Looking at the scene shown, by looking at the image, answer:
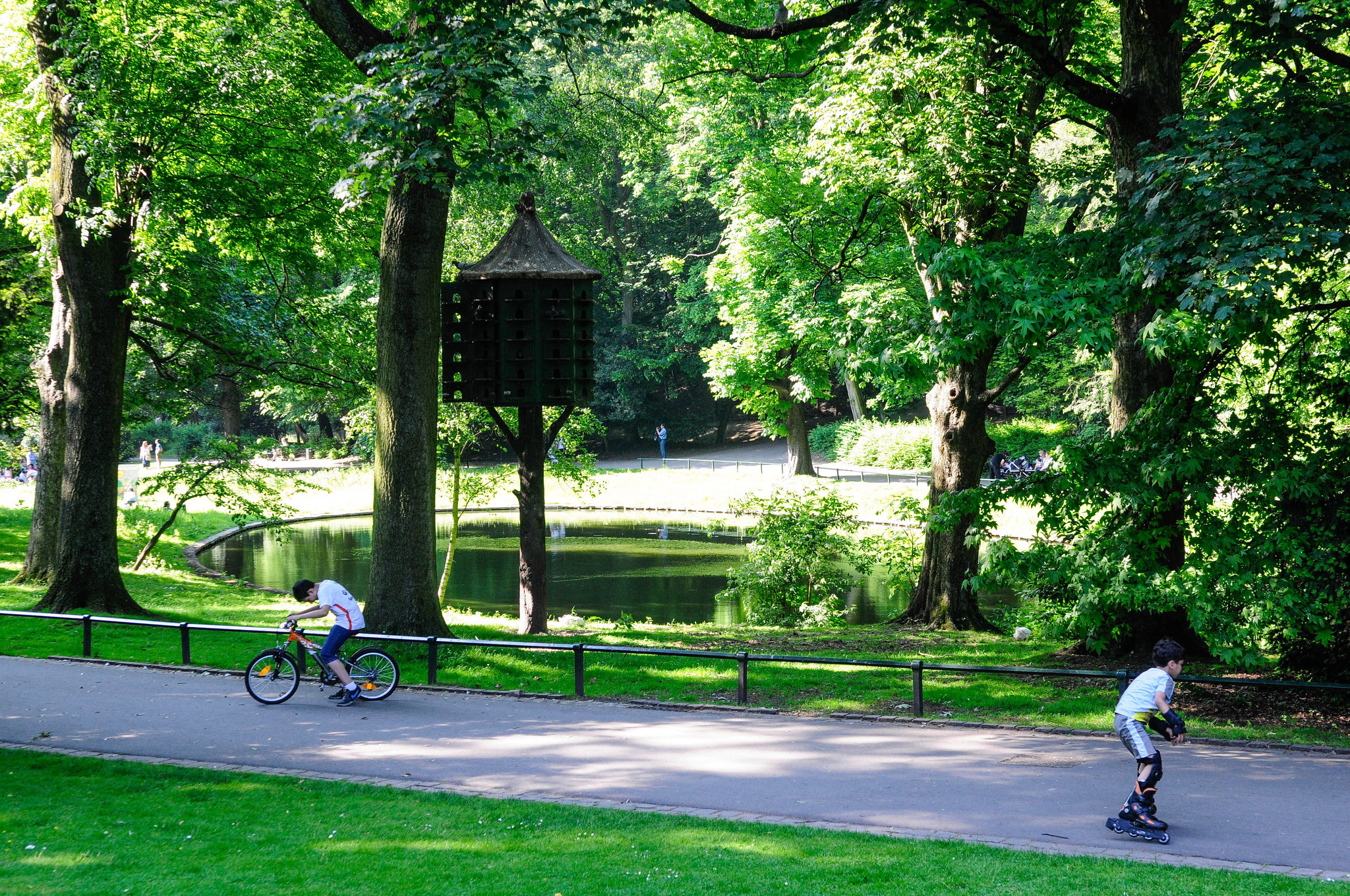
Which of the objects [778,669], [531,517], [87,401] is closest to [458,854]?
[778,669]

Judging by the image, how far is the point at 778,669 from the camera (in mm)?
13133

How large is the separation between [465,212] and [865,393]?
3641cm

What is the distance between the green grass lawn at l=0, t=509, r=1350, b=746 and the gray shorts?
2.79 metres

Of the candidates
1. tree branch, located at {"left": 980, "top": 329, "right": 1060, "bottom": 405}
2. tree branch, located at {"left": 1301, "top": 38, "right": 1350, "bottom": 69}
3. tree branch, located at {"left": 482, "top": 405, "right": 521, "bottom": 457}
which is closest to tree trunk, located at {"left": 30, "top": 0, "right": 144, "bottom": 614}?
tree branch, located at {"left": 482, "top": 405, "right": 521, "bottom": 457}

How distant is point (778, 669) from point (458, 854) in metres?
6.95

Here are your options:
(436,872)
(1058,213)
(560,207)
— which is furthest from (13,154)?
(1058,213)

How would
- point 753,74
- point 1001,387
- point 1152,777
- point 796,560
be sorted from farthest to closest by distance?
1. point 796,560
2. point 753,74
3. point 1001,387
4. point 1152,777

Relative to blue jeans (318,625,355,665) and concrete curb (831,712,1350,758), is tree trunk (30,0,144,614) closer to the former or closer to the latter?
blue jeans (318,625,355,665)

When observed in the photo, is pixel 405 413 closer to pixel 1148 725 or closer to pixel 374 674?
pixel 374 674

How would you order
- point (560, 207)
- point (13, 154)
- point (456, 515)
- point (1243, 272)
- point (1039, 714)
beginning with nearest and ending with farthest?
point (1243, 272) → point (1039, 714) → point (13, 154) → point (456, 515) → point (560, 207)

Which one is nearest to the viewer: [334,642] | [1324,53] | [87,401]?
[1324,53]

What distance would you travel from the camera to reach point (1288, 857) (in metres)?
6.64

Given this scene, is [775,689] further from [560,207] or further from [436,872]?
[560,207]

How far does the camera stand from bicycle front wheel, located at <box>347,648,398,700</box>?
1130 cm
